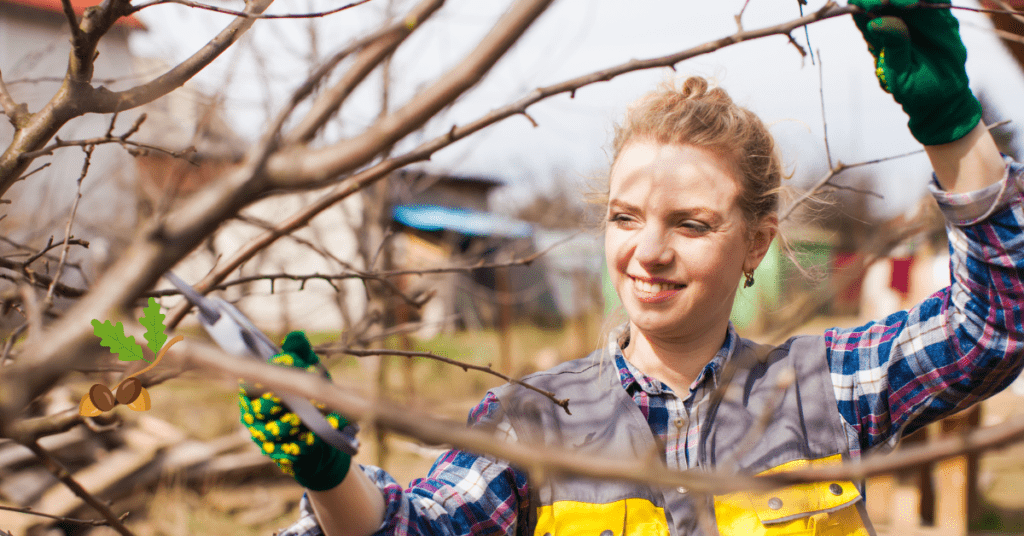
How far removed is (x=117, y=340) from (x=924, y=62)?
4.30 feet

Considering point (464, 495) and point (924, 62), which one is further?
point (464, 495)

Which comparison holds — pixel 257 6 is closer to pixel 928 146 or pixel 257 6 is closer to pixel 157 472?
pixel 928 146

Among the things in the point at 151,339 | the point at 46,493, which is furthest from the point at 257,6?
the point at 46,493

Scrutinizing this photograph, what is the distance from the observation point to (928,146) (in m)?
1.24

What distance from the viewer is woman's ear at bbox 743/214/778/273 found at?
158 centimetres

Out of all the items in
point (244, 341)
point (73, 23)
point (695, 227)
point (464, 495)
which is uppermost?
point (73, 23)

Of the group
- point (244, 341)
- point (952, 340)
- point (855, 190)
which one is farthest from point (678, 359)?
point (244, 341)

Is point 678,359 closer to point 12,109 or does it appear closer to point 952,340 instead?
point 952,340

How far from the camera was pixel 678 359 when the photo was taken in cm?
153

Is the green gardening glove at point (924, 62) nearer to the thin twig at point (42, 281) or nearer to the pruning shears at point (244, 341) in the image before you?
the pruning shears at point (244, 341)

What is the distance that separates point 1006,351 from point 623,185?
2.77ft

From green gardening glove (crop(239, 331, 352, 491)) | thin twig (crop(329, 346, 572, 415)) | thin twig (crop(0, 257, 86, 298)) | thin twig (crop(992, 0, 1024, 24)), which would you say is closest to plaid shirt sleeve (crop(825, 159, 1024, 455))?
thin twig (crop(992, 0, 1024, 24))

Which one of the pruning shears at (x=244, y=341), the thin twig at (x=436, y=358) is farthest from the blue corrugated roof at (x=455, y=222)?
the pruning shears at (x=244, y=341)

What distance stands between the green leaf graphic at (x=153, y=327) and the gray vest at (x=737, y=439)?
730 millimetres
